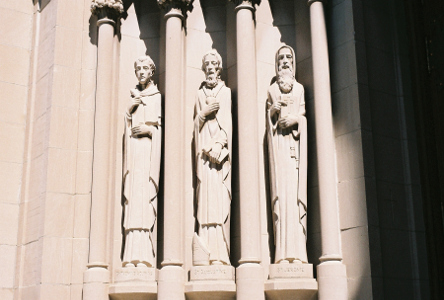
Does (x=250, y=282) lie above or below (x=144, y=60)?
below

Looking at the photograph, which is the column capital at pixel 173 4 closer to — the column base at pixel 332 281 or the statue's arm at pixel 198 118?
the statue's arm at pixel 198 118

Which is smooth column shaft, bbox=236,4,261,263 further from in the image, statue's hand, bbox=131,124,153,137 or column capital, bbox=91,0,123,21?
column capital, bbox=91,0,123,21

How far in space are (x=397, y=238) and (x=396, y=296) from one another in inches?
28.3

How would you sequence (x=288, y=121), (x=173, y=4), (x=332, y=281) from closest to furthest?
(x=332, y=281)
(x=288, y=121)
(x=173, y=4)

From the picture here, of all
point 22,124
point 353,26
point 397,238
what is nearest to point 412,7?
point 353,26

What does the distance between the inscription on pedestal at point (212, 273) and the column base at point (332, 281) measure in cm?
113

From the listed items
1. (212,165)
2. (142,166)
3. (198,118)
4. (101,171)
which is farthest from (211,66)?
(101,171)

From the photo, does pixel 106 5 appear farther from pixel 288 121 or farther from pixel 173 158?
pixel 288 121

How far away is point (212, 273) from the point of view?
823cm

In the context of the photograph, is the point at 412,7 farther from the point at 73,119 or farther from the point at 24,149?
the point at 24,149

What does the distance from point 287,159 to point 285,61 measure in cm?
137

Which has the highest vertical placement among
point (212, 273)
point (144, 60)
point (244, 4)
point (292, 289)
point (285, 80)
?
point (244, 4)

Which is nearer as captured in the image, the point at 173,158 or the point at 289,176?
the point at 289,176

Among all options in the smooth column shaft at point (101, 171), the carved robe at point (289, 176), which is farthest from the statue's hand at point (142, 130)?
the carved robe at point (289, 176)
